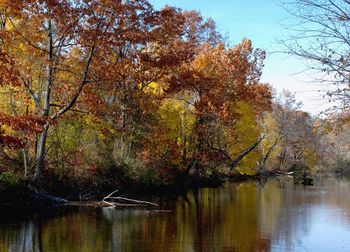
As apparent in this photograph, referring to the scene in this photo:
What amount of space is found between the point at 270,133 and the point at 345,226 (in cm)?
3419

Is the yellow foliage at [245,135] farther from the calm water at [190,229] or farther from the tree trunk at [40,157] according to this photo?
the tree trunk at [40,157]

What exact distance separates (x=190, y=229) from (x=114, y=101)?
12323 millimetres

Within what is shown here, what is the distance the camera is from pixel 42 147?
20812 mm

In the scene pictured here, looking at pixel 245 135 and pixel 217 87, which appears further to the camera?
pixel 245 135

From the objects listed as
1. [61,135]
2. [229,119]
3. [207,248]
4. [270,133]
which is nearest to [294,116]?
[270,133]

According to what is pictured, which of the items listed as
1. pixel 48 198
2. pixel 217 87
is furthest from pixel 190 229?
pixel 217 87

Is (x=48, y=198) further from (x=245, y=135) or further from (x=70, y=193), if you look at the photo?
(x=245, y=135)

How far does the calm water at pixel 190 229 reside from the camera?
13.9 m

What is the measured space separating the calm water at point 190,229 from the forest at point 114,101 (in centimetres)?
261

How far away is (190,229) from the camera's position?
1683 centimetres

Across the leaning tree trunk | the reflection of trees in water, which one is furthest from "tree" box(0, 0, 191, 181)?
the reflection of trees in water

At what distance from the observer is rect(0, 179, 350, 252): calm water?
13.9 m

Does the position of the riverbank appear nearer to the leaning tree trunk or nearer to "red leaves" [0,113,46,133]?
the leaning tree trunk

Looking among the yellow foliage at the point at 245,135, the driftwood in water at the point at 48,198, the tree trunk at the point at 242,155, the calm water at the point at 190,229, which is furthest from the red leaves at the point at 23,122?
the tree trunk at the point at 242,155
